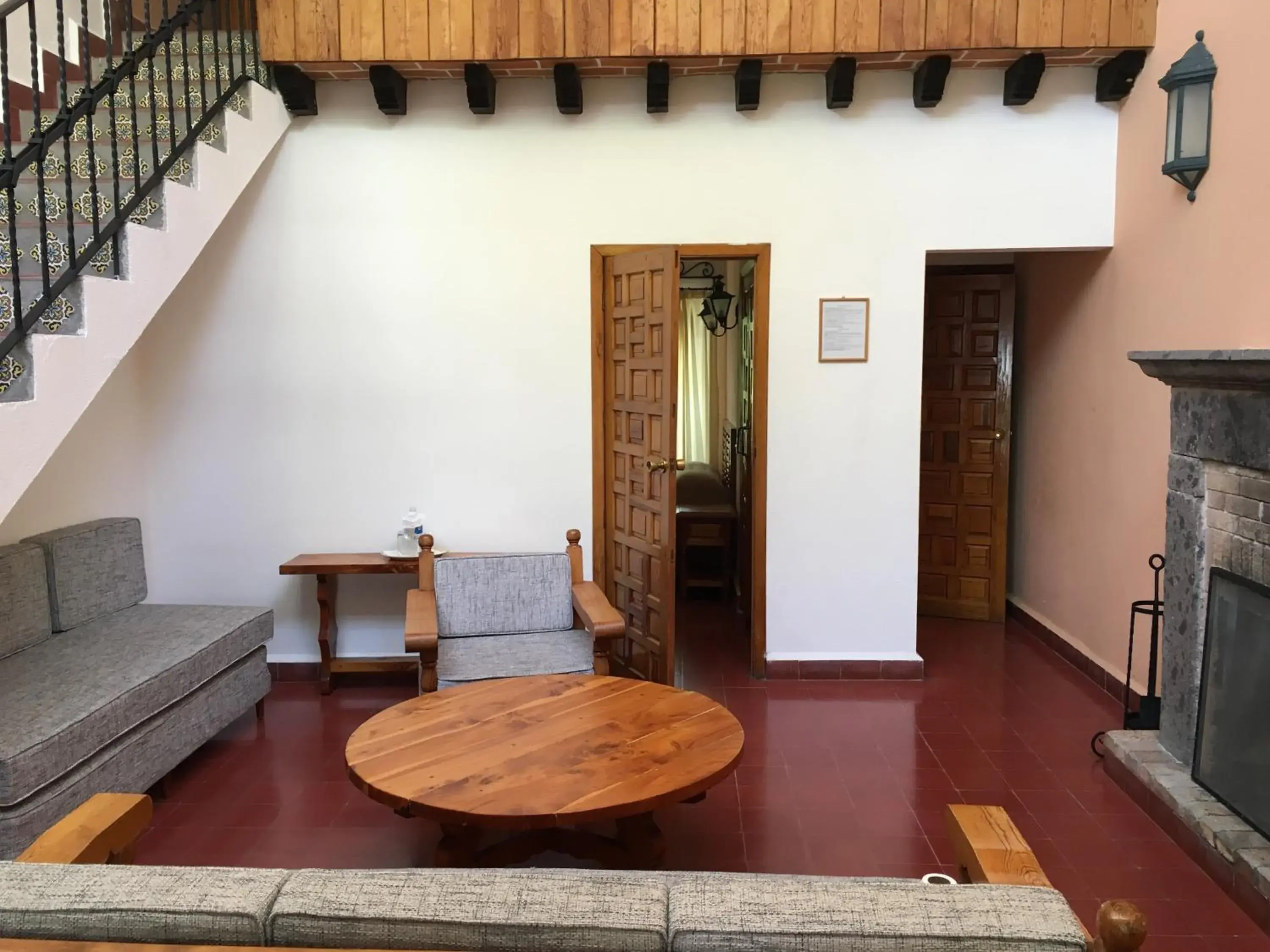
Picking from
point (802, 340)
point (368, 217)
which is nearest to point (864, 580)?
point (802, 340)

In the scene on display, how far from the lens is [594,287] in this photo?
4.27 metres

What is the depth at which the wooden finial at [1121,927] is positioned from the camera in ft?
3.51

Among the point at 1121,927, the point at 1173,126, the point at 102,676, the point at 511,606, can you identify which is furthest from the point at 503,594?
the point at 1173,126

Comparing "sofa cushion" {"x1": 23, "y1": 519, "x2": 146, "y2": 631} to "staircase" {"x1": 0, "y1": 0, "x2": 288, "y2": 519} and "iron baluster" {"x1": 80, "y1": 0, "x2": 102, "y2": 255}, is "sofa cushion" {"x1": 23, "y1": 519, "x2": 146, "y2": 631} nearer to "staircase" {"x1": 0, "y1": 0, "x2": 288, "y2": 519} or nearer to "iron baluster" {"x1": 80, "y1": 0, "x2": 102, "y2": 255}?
"staircase" {"x1": 0, "y1": 0, "x2": 288, "y2": 519}

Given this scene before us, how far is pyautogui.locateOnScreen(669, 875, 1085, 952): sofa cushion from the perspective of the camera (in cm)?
113

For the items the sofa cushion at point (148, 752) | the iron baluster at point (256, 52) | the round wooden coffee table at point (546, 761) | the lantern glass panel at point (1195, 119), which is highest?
the iron baluster at point (256, 52)

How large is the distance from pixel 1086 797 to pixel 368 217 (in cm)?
385

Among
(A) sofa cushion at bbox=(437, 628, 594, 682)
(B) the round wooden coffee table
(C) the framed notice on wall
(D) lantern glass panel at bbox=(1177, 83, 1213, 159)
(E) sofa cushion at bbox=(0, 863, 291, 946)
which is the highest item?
(D) lantern glass panel at bbox=(1177, 83, 1213, 159)

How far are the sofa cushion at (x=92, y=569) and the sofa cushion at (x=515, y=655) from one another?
4.60 feet

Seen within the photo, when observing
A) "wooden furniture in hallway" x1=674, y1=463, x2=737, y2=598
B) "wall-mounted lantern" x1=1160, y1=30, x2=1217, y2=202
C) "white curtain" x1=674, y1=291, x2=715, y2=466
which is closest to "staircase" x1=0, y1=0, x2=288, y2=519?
"wooden furniture in hallway" x1=674, y1=463, x2=737, y2=598

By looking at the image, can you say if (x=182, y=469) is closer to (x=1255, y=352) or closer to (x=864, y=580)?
(x=864, y=580)

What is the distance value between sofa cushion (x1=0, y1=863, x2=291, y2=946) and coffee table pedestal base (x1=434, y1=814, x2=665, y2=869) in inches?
54.6

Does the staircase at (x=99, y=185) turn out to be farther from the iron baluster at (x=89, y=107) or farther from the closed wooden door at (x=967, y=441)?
the closed wooden door at (x=967, y=441)

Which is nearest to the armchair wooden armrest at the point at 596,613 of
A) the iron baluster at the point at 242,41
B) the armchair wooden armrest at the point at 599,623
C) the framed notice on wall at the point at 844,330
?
the armchair wooden armrest at the point at 599,623
